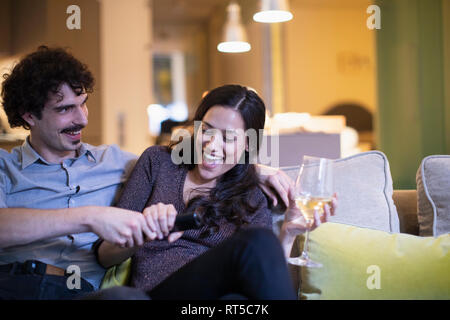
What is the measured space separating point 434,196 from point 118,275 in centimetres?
103

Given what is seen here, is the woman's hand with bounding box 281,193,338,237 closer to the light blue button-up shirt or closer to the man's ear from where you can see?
the light blue button-up shirt

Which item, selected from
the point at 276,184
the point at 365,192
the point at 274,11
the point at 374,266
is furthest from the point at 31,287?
the point at 274,11

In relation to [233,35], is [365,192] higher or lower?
lower

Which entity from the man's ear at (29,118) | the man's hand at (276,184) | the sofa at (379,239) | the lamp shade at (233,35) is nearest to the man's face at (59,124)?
the man's ear at (29,118)

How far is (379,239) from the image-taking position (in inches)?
54.7

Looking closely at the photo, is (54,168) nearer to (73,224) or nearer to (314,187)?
(73,224)

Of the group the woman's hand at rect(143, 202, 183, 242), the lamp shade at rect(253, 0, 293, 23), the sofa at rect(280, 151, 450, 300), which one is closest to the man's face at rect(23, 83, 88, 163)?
the woman's hand at rect(143, 202, 183, 242)

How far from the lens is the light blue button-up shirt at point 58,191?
4.57 ft

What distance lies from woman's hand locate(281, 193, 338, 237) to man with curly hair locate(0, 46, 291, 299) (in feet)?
0.15

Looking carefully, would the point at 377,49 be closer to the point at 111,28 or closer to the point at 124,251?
the point at 111,28

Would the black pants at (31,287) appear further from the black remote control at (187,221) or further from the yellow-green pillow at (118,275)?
the black remote control at (187,221)
